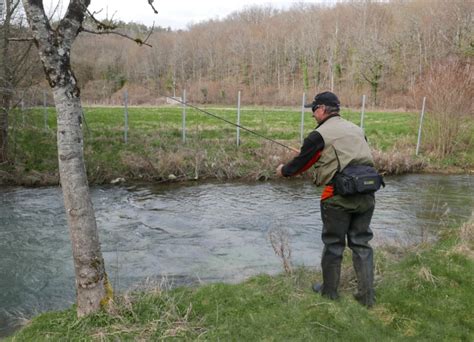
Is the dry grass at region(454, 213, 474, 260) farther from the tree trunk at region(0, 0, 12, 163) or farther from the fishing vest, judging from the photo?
the tree trunk at region(0, 0, 12, 163)

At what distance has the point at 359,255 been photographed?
4.73 meters

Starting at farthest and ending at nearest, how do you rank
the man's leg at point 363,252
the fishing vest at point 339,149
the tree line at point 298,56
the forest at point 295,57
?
the tree line at point 298,56
the forest at point 295,57
the man's leg at point 363,252
the fishing vest at point 339,149

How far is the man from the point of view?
4.52 meters

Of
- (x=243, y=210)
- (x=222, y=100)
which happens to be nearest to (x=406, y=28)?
(x=222, y=100)

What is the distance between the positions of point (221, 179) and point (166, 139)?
2.96 meters

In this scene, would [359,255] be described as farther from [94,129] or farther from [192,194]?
[94,129]

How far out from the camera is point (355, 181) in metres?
4.38

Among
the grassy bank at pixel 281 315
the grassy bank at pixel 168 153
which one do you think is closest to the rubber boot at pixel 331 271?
the grassy bank at pixel 281 315

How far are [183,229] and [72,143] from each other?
5.66 metres

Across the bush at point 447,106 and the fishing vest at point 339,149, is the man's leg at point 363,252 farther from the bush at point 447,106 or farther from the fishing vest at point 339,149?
the bush at point 447,106

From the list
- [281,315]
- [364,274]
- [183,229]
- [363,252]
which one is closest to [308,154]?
[363,252]

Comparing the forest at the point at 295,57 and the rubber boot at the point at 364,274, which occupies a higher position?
the forest at the point at 295,57

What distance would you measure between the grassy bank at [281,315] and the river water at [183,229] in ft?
5.70

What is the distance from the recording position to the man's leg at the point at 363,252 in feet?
15.5
